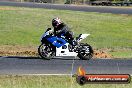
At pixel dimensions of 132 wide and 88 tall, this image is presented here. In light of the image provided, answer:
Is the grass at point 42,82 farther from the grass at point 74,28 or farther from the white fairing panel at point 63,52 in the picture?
the grass at point 74,28

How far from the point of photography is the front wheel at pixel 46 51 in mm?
20172

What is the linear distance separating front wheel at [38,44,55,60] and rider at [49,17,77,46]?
2.04 ft

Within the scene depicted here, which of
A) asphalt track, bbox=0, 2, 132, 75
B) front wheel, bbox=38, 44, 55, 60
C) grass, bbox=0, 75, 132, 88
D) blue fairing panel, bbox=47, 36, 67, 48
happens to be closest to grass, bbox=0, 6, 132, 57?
blue fairing panel, bbox=47, 36, 67, 48

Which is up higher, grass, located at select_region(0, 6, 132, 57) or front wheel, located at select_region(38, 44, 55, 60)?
front wheel, located at select_region(38, 44, 55, 60)

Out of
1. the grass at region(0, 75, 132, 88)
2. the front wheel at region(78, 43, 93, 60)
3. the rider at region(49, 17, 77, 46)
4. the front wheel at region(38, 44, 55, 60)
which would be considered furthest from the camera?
the front wheel at region(78, 43, 93, 60)

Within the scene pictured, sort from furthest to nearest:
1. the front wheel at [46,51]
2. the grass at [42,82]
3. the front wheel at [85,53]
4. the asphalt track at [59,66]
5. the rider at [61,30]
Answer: the front wheel at [85,53], the front wheel at [46,51], the rider at [61,30], the asphalt track at [59,66], the grass at [42,82]

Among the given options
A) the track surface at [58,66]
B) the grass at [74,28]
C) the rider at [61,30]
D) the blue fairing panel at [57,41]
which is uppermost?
the rider at [61,30]

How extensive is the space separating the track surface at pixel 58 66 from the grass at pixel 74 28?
303 inches

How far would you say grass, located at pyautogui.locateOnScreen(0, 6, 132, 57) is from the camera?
29005 millimetres

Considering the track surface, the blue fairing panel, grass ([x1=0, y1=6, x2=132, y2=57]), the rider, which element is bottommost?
grass ([x1=0, y1=6, x2=132, y2=57])

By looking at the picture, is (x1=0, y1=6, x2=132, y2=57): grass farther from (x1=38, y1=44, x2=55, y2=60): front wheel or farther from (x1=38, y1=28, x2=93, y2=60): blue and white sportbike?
(x1=38, y1=44, x2=55, y2=60): front wheel

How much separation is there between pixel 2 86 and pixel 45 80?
6.60ft

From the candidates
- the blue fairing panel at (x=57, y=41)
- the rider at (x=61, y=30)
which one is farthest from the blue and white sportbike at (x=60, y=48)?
the rider at (x=61, y=30)

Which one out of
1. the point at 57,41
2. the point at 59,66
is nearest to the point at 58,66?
the point at 59,66
